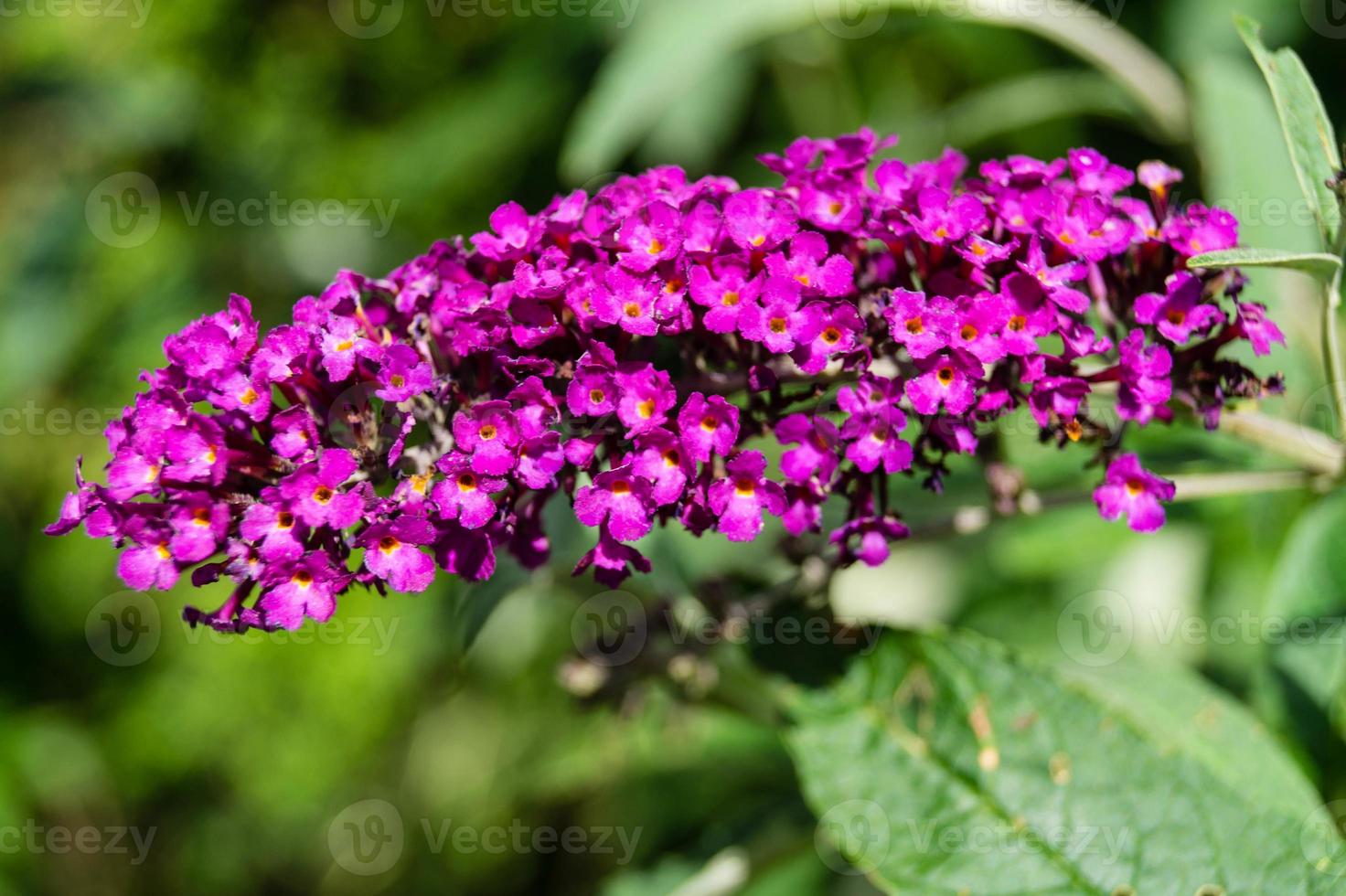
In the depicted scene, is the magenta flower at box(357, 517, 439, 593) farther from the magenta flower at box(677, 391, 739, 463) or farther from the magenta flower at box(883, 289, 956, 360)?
the magenta flower at box(883, 289, 956, 360)

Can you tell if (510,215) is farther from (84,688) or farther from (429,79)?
(84,688)

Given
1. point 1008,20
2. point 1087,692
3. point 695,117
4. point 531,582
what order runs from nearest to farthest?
point 1087,692 → point 531,582 → point 1008,20 → point 695,117

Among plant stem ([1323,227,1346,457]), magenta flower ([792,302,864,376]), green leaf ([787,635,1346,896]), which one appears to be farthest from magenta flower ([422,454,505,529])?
plant stem ([1323,227,1346,457])

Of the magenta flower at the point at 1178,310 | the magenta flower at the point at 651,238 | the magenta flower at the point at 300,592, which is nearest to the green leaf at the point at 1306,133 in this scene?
the magenta flower at the point at 1178,310

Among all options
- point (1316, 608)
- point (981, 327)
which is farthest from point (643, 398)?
point (1316, 608)

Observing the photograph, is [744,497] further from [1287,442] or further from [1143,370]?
[1287,442]

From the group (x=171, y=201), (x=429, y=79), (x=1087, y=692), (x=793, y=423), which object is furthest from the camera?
(x=429, y=79)

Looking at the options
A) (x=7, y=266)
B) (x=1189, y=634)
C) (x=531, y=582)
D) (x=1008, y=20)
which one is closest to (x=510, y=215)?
(x=531, y=582)
